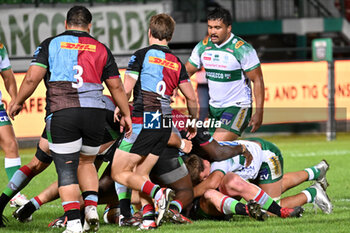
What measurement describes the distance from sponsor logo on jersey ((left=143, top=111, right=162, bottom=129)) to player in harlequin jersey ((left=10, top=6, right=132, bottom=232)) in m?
0.64

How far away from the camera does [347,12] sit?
28.2 meters

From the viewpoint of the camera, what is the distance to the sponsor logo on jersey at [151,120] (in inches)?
299

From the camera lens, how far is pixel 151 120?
25.0 ft

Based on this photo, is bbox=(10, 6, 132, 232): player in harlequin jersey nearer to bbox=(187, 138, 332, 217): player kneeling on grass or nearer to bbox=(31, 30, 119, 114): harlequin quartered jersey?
A: bbox=(31, 30, 119, 114): harlequin quartered jersey

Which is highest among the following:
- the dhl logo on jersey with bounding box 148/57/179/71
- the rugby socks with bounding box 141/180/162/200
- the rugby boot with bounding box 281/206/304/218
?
the dhl logo on jersey with bounding box 148/57/179/71

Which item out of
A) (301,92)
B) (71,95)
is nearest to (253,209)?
(71,95)

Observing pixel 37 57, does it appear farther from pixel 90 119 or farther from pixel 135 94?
pixel 135 94

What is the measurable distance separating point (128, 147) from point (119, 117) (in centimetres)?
35

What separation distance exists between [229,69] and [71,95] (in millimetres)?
3398

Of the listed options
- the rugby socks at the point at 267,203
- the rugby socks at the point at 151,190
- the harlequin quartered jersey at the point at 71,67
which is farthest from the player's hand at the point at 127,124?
the rugby socks at the point at 267,203

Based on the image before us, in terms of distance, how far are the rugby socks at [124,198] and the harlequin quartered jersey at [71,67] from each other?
114 centimetres

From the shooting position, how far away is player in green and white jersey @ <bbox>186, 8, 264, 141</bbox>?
9.78m

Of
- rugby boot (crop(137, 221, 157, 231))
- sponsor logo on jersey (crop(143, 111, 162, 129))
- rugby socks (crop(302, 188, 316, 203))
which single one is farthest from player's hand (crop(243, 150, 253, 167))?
rugby boot (crop(137, 221, 157, 231))

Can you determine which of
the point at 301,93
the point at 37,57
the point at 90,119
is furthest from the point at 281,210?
the point at 301,93
